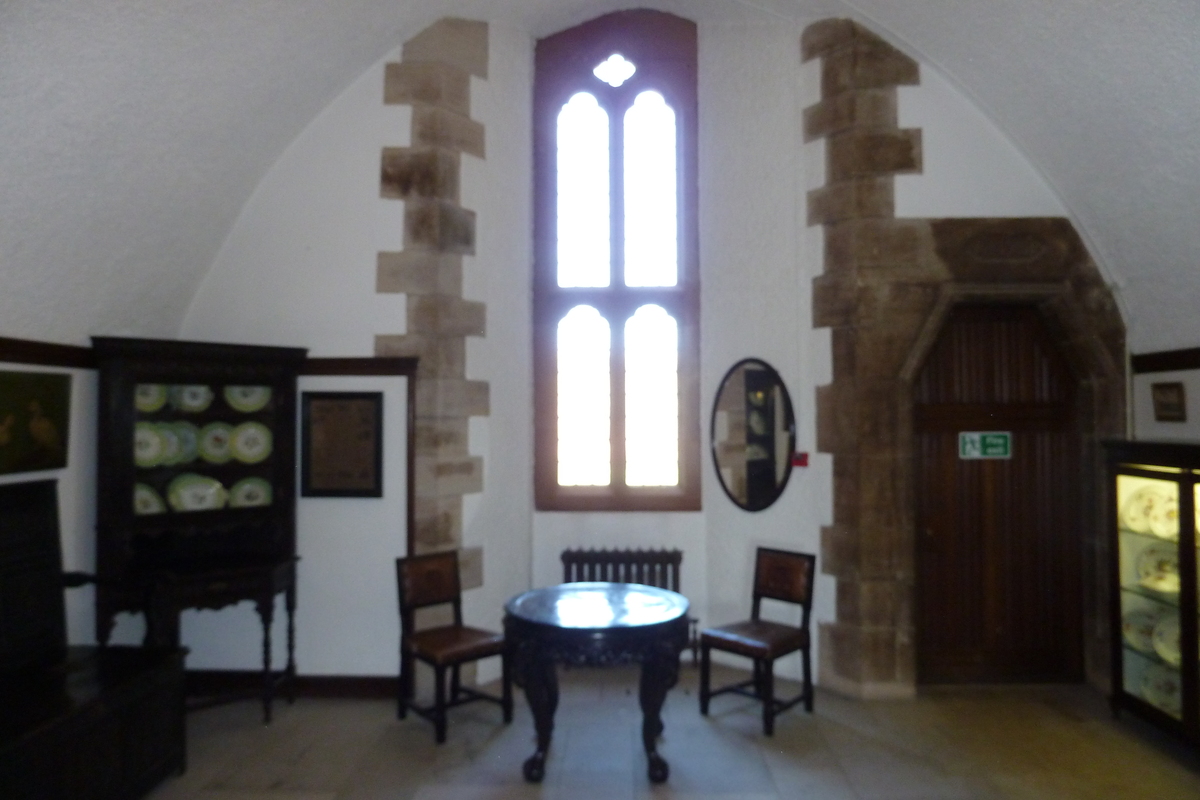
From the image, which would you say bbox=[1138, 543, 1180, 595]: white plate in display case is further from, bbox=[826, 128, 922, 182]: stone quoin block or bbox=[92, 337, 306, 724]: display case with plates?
bbox=[92, 337, 306, 724]: display case with plates

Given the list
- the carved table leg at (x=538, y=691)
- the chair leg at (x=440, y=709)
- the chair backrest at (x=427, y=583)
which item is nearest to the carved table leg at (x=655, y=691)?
the carved table leg at (x=538, y=691)

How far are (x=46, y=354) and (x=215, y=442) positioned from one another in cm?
90

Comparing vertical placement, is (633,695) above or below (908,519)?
below

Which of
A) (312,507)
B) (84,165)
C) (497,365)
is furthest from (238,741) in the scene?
(84,165)

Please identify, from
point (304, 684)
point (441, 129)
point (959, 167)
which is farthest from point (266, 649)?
point (959, 167)

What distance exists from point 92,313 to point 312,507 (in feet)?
4.88

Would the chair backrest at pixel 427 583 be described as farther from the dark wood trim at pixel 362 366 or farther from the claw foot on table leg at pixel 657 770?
the claw foot on table leg at pixel 657 770

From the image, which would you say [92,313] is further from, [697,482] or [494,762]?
[697,482]

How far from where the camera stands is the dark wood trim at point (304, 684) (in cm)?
459

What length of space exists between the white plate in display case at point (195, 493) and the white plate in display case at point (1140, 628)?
4.76 m

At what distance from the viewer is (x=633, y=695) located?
15.4ft

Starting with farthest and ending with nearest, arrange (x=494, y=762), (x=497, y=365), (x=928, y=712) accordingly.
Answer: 1. (x=497, y=365)
2. (x=928, y=712)
3. (x=494, y=762)

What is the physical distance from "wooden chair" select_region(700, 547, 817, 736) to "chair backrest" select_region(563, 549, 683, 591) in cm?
70

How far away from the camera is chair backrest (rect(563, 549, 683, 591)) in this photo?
521 centimetres
